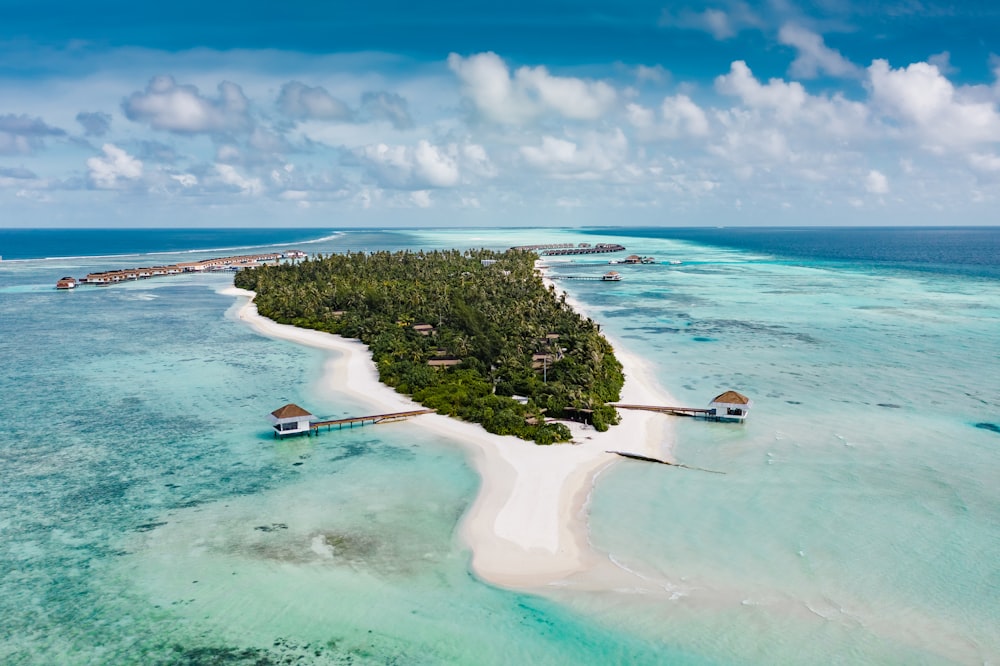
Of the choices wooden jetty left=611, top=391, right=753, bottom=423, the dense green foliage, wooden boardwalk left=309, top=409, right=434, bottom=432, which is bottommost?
wooden boardwalk left=309, top=409, right=434, bottom=432

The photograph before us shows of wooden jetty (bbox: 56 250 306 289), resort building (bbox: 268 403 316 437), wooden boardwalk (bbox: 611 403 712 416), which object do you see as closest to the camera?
resort building (bbox: 268 403 316 437)

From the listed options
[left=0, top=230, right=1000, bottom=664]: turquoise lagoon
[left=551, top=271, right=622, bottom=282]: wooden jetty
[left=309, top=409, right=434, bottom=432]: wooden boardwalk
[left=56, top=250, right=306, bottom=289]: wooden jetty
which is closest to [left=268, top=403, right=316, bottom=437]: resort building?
[left=309, top=409, right=434, bottom=432]: wooden boardwalk

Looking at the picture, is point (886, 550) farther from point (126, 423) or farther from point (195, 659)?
point (126, 423)

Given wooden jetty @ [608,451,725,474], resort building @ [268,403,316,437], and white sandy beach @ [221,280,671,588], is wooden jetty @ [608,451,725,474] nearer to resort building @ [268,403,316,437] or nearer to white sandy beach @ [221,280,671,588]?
white sandy beach @ [221,280,671,588]

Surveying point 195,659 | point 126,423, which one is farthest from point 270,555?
point 126,423

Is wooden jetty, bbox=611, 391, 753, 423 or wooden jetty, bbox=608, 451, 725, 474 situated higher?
wooden jetty, bbox=611, 391, 753, 423
